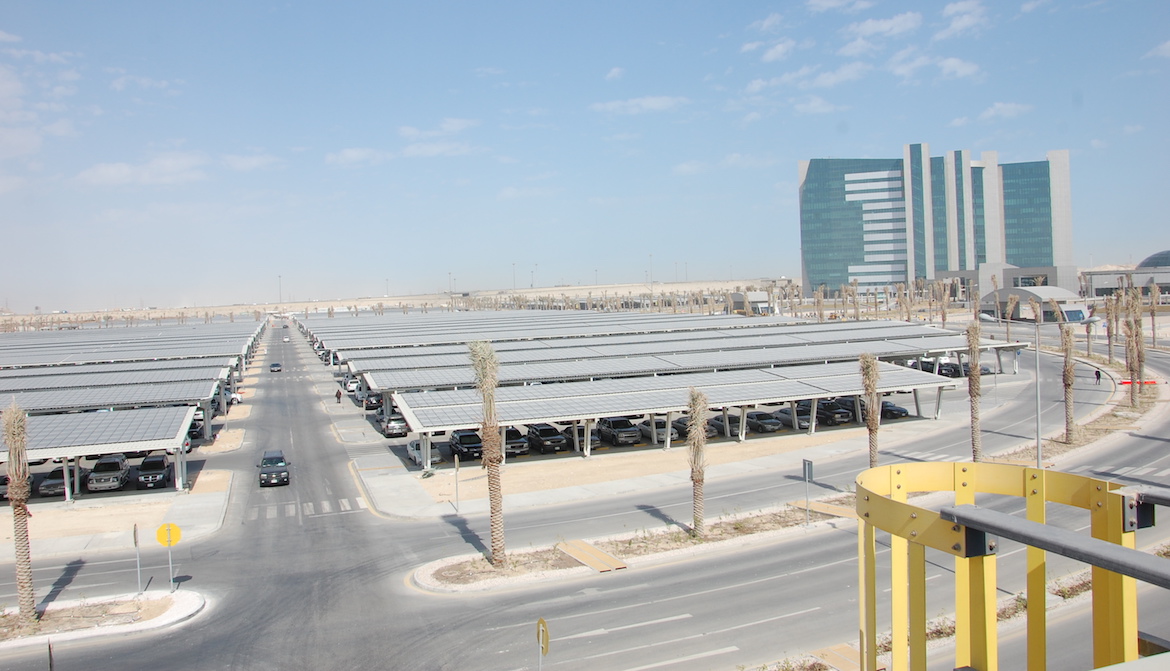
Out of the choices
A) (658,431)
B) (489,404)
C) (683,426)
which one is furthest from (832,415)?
(489,404)

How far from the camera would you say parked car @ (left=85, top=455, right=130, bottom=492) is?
38.0 metres

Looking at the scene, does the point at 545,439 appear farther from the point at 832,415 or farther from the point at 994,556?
the point at 994,556

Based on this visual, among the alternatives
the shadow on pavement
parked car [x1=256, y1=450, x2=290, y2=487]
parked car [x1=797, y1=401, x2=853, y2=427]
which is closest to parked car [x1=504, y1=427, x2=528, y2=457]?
parked car [x1=256, y1=450, x2=290, y2=487]

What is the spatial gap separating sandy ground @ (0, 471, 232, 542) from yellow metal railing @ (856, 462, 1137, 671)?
30182 millimetres

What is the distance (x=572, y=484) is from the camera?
3731cm

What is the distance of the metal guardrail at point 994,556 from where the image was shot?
25.6 ft

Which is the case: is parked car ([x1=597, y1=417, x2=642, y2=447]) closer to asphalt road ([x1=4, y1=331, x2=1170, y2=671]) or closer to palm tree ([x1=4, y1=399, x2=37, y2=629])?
asphalt road ([x1=4, y1=331, x2=1170, y2=671])

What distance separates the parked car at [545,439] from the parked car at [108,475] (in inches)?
830

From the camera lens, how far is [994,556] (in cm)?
825

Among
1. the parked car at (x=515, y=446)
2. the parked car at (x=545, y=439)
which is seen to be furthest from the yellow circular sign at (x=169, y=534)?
the parked car at (x=545, y=439)

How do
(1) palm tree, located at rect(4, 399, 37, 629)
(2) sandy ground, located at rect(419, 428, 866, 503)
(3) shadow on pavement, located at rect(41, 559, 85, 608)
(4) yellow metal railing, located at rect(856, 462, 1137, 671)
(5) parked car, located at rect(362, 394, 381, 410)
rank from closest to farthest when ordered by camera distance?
(4) yellow metal railing, located at rect(856, 462, 1137, 671) → (1) palm tree, located at rect(4, 399, 37, 629) → (3) shadow on pavement, located at rect(41, 559, 85, 608) → (2) sandy ground, located at rect(419, 428, 866, 503) → (5) parked car, located at rect(362, 394, 381, 410)

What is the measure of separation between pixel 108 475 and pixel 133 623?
20.4 metres

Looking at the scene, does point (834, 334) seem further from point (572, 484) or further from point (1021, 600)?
point (1021, 600)

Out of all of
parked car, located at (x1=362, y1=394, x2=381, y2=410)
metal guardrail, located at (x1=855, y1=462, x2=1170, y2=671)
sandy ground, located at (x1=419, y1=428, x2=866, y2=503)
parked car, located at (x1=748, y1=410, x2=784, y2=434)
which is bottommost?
sandy ground, located at (x1=419, y1=428, x2=866, y2=503)
